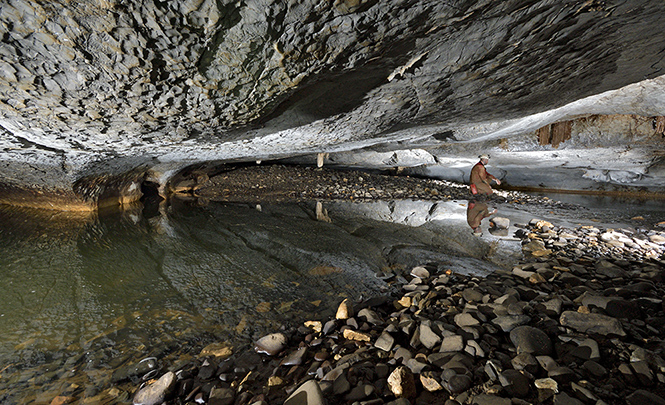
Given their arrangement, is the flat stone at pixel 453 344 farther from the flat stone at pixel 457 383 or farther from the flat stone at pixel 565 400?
the flat stone at pixel 565 400

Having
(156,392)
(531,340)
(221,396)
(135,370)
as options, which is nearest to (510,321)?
(531,340)

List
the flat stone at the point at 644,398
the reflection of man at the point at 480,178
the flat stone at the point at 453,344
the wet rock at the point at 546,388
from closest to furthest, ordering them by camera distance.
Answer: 1. the flat stone at the point at 644,398
2. the wet rock at the point at 546,388
3. the flat stone at the point at 453,344
4. the reflection of man at the point at 480,178

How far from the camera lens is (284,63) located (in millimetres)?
2238

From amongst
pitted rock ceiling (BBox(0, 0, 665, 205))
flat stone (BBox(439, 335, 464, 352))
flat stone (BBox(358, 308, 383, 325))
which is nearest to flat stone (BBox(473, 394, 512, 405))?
flat stone (BBox(439, 335, 464, 352))

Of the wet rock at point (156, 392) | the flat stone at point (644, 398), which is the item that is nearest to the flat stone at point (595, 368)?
the flat stone at point (644, 398)

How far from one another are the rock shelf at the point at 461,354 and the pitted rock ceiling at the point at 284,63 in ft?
6.44

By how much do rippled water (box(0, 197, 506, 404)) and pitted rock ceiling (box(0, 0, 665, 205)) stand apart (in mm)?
1510

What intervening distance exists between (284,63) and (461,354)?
7.75 feet

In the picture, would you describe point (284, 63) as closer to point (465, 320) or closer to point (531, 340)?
point (465, 320)

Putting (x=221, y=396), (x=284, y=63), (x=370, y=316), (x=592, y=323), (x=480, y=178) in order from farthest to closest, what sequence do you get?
(x=480, y=178)
(x=284, y=63)
(x=370, y=316)
(x=592, y=323)
(x=221, y=396)

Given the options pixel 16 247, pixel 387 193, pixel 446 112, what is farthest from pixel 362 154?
pixel 16 247

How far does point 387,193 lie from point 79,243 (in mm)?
8486

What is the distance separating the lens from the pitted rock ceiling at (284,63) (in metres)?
1.67

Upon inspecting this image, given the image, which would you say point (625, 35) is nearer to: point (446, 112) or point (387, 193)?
point (446, 112)
